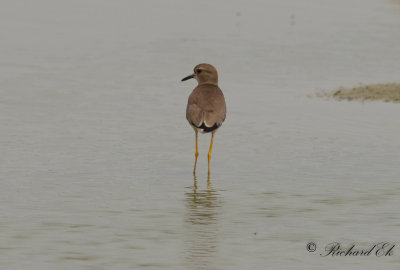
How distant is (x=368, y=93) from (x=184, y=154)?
24.5ft

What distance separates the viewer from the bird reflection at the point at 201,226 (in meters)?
9.60

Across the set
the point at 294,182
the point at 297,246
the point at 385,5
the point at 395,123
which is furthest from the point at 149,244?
the point at 385,5

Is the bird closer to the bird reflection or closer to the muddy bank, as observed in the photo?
the bird reflection

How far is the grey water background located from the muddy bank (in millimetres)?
497

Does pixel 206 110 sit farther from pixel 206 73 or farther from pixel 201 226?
pixel 201 226

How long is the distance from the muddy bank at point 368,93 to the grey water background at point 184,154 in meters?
0.50

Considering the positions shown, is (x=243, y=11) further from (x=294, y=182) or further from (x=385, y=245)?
(x=385, y=245)

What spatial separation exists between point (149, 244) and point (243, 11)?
31.8 meters

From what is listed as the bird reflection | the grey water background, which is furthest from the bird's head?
the bird reflection

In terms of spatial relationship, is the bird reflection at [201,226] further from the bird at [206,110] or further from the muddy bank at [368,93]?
the muddy bank at [368,93]

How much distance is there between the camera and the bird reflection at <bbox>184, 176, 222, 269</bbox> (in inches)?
378

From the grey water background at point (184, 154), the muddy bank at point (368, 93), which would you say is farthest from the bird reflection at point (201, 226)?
the muddy bank at point (368, 93)

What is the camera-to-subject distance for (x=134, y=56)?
27.5m

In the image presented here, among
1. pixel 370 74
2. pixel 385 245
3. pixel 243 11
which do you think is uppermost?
pixel 243 11
